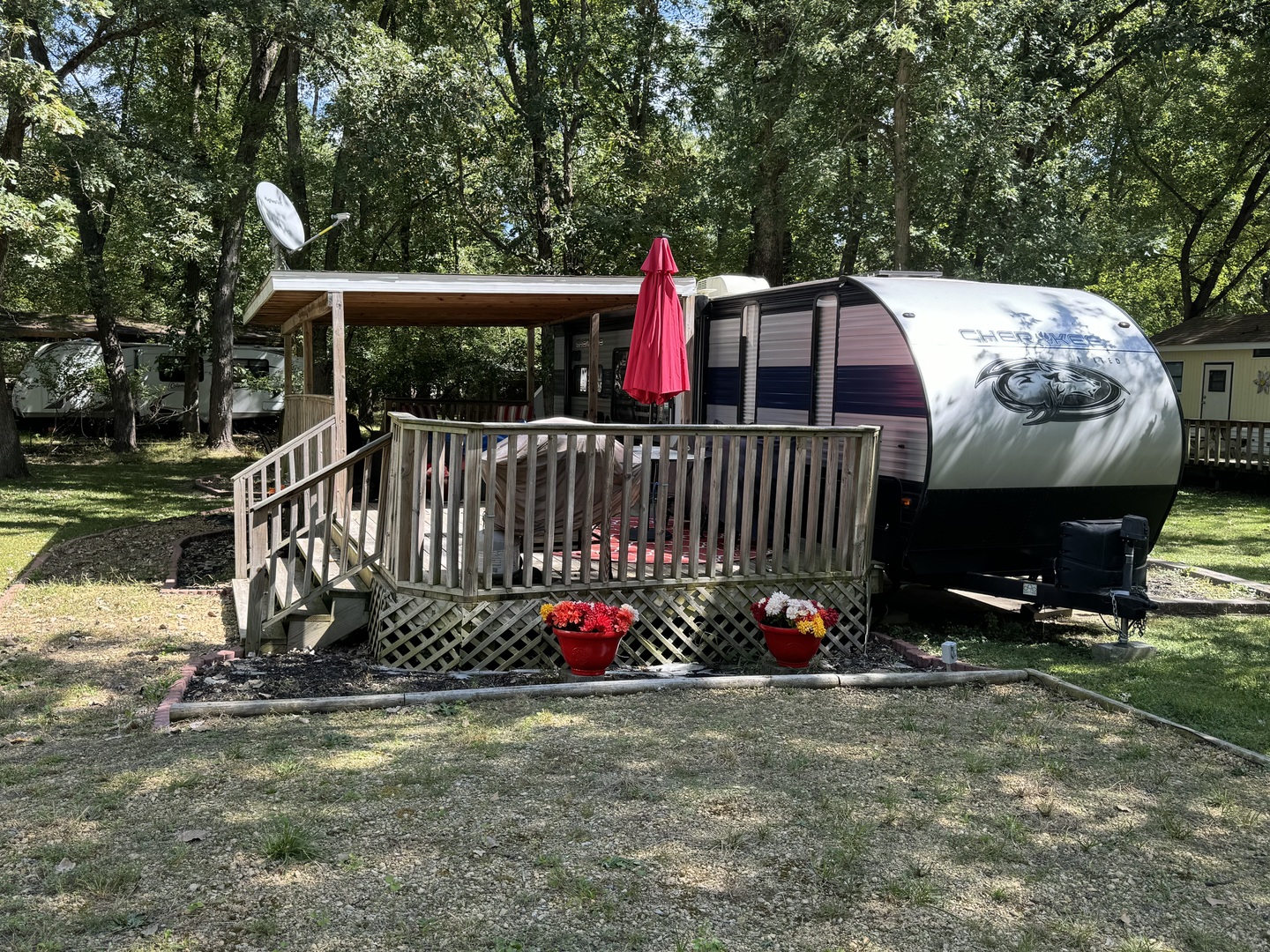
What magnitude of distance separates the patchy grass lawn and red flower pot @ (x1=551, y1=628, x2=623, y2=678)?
43 centimetres

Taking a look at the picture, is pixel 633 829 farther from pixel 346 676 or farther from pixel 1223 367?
pixel 1223 367

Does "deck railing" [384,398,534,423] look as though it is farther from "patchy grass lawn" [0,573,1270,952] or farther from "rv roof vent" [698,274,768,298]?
"patchy grass lawn" [0,573,1270,952]

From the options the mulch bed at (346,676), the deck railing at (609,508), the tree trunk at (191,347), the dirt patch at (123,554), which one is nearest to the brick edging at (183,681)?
the mulch bed at (346,676)

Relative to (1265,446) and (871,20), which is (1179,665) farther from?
(1265,446)

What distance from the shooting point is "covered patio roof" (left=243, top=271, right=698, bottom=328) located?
8.86 metres

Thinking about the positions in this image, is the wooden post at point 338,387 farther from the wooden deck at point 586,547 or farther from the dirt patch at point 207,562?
the dirt patch at point 207,562

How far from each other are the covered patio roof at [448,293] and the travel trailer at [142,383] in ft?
41.5

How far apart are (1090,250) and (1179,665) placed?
37.2 ft

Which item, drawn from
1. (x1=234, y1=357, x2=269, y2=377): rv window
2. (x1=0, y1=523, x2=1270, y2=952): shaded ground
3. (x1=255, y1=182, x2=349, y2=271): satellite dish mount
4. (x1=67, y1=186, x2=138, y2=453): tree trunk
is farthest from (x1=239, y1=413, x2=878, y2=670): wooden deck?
(x1=234, y1=357, x2=269, y2=377): rv window

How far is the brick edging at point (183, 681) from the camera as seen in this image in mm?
5309

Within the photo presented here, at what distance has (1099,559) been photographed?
23.5ft

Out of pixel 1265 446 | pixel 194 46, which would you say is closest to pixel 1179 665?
pixel 1265 446

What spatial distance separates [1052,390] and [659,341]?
308cm

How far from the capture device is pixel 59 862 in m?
3.62
